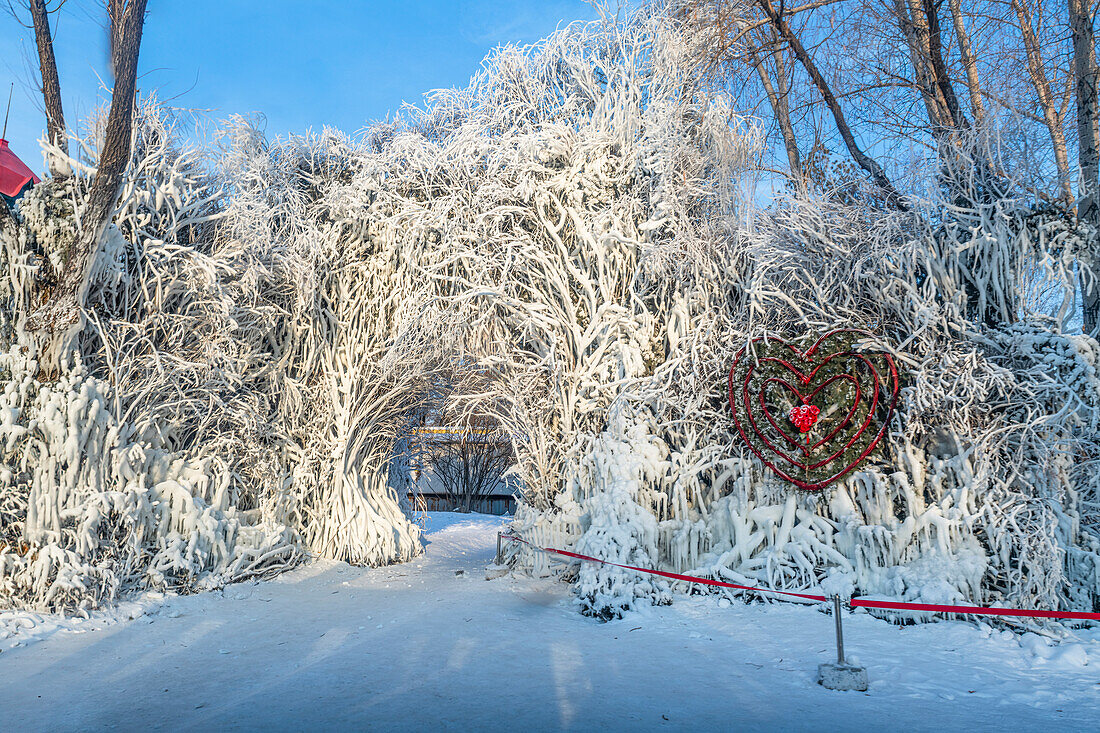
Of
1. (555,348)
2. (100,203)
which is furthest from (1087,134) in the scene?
(100,203)

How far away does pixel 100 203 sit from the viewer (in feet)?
19.7

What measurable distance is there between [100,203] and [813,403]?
666 centimetres

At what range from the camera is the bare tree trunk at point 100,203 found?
5.91 meters

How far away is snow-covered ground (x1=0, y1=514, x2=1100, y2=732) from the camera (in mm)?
3502

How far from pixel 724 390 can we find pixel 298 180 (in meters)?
6.16

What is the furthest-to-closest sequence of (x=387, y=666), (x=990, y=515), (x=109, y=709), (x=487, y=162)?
(x=487, y=162), (x=990, y=515), (x=387, y=666), (x=109, y=709)

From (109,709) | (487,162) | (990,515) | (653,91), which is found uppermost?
(653,91)

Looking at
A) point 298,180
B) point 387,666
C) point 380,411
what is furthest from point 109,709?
point 298,180

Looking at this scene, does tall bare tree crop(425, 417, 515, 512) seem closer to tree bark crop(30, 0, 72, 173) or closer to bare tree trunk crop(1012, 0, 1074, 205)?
tree bark crop(30, 0, 72, 173)

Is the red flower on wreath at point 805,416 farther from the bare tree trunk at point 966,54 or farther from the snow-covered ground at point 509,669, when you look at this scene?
the bare tree trunk at point 966,54

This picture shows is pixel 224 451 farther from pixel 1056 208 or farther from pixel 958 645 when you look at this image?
pixel 1056 208

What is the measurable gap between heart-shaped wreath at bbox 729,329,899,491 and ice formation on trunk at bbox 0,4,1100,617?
0.53ft

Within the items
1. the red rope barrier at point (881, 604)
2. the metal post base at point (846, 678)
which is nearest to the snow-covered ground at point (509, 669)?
the metal post base at point (846, 678)

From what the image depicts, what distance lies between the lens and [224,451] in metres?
7.40
